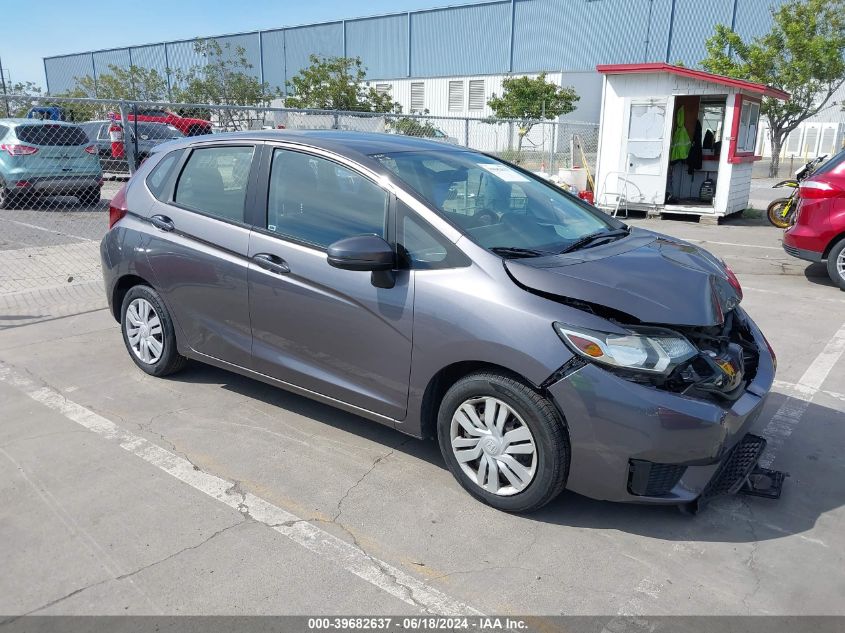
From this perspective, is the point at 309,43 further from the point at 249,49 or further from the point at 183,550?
the point at 183,550

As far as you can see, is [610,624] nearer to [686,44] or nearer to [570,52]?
[686,44]

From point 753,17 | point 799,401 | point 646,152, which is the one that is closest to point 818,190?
point 799,401

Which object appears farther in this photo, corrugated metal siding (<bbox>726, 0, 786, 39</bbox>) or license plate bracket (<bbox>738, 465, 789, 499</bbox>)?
corrugated metal siding (<bbox>726, 0, 786, 39</bbox>)

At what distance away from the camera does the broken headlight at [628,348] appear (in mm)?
2910

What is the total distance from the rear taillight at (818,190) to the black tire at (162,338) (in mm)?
7104

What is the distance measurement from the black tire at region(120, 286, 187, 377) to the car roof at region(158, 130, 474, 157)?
1.15m

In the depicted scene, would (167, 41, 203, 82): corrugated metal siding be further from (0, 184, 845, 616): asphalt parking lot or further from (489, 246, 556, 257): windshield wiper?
(489, 246, 556, 257): windshield wiper

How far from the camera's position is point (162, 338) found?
15.7 ft

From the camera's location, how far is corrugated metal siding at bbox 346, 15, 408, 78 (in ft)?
156

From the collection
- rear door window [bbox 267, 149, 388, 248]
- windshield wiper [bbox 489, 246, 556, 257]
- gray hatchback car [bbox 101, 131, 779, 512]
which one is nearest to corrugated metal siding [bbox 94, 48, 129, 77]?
gray hatchback car [bbox 101, 131, 779, 512]

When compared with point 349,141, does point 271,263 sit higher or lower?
lower

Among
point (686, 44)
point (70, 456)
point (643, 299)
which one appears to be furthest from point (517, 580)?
point (686, 44)

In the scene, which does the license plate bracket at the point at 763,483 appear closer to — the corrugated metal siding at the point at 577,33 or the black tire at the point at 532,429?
the black tire at the point at 532,429

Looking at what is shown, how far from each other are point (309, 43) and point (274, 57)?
134 inches
